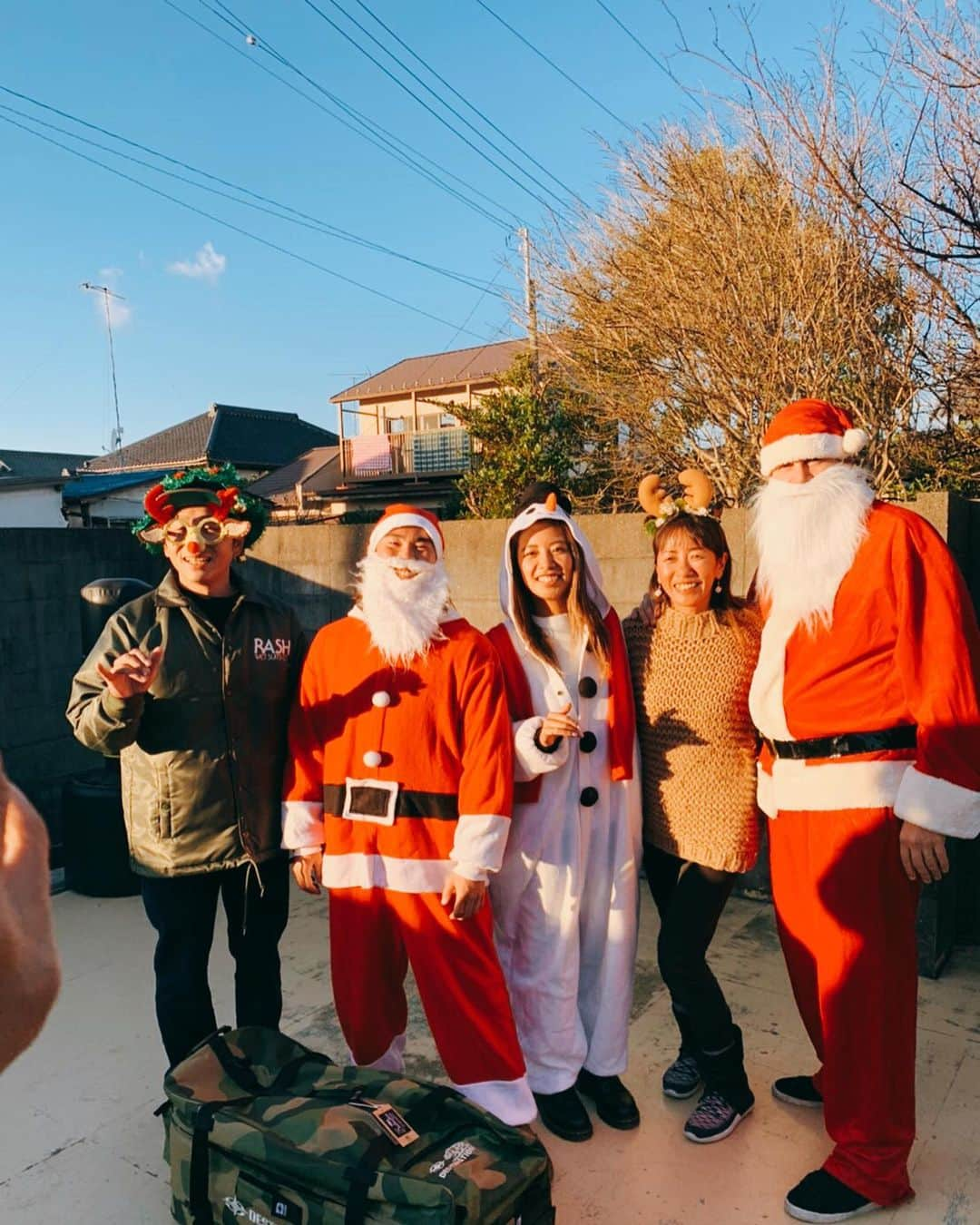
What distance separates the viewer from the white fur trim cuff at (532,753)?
84.7 inches

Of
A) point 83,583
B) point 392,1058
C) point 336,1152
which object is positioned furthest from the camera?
point 83,583

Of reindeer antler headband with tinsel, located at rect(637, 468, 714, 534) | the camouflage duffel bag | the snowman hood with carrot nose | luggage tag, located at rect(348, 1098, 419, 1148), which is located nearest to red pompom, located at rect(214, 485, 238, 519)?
the snowman hood with carrot nose

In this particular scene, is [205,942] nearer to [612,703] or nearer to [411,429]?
[612,703]

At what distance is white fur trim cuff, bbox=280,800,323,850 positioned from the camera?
86.9 inches

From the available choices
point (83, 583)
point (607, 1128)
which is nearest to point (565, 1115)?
point (607, 1128)

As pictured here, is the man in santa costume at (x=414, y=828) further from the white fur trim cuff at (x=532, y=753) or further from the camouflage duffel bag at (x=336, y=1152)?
the camouflage duffel bag at (x=336, y=1152)

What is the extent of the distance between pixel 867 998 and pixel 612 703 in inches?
35.0

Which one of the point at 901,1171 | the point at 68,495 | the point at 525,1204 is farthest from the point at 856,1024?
the point at 68,495

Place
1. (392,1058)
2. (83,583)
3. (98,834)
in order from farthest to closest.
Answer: (83,583), (98,834), (392,1058)

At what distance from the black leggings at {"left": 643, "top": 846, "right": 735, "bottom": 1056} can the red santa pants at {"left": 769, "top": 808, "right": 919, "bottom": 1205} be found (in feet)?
0.99

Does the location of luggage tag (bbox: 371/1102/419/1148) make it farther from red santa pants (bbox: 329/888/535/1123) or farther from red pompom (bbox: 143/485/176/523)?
red pompom (bbox: 143/485/176/523)

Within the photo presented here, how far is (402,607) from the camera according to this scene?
2.18m

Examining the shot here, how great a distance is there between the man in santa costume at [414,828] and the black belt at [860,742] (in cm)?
74

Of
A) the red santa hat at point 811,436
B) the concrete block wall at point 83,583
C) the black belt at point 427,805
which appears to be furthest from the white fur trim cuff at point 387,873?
the concrete block wall at point 83,583
